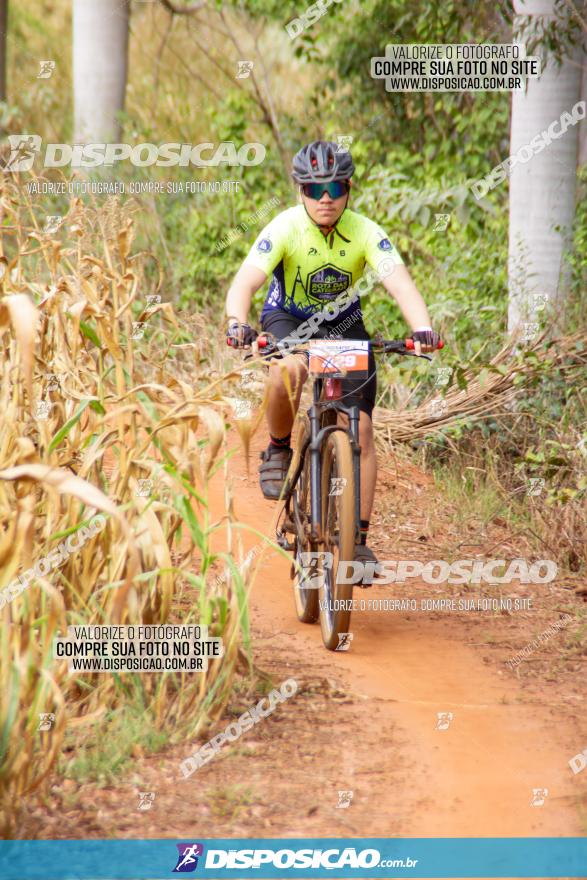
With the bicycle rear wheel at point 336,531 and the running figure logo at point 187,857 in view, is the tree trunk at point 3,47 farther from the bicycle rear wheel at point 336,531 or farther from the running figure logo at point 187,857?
the running figure logo at point 187,857

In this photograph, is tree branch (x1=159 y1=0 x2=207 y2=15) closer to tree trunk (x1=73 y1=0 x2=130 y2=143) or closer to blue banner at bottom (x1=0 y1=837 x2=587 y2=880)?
tree trunk (x1=73 y1=0 x2=130 y2=143)

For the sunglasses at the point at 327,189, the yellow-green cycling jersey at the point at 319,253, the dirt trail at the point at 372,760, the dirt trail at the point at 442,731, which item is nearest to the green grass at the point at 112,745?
the dirt trail at the point at 372,760

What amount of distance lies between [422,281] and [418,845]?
23.9 ft

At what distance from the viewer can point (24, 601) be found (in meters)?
3.85

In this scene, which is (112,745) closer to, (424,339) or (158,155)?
(424,339)

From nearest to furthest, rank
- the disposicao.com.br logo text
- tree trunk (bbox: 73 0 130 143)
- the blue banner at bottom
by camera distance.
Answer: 1. the blue banner at bottom
2. the disposicao.com.br logo text
3. tree trunk (bbox: 73 0 130 143)

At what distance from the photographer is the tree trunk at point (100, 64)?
44.8ft

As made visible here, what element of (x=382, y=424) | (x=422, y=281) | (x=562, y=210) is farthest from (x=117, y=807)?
(x=422, y=281)

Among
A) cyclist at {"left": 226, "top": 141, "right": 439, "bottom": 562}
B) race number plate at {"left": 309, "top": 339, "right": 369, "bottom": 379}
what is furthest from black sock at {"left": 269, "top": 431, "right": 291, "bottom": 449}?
race number plate at {"left": 309, "top": 339, "right": 369, "bottom": 379}

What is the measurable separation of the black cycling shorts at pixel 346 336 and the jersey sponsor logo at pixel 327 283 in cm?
15

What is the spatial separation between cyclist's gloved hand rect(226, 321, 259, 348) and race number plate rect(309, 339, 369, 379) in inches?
10.2

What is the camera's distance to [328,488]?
534cm

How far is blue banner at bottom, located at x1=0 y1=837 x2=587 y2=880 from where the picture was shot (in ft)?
11.2

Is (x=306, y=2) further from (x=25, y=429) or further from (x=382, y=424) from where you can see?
(x=25, y=429)
